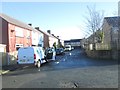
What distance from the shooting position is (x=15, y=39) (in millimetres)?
40781

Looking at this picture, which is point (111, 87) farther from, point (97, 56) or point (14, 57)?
point (97, 56)

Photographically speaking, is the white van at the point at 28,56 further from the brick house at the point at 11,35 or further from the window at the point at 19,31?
the window at the point at 19,31

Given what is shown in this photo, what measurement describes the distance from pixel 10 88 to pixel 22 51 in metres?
12.9

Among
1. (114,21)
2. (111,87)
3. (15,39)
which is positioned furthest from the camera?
(114,21)

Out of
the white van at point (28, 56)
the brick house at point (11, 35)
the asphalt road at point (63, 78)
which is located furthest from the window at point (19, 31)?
the white van at point (28, 56)

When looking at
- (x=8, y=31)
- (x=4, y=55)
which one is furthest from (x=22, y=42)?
(x=4, y=55)

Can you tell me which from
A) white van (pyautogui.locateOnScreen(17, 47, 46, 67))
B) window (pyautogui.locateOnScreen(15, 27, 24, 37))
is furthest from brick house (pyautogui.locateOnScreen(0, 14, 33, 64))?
white van (pyautogui.locateOnScreen(17, 47, 46, 67))

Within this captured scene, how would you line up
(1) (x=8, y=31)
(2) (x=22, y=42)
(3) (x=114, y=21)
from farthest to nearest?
1. (3) (x=114, y=21)
2. (2) (x=22, y=42)
3. (1) (x=8, y=31)

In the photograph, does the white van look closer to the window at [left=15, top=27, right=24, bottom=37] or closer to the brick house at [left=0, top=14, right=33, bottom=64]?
the brick house at [left=0, top=14, right=33, bottom=64]

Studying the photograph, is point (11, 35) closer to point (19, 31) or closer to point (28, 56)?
point (19, 31)

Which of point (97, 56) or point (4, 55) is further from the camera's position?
A: point (97, 56)

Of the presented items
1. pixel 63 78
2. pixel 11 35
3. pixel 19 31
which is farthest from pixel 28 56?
pixel 19 31

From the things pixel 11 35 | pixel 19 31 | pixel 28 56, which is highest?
pixel 19 31

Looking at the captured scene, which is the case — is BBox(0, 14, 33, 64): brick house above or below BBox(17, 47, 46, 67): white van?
above
